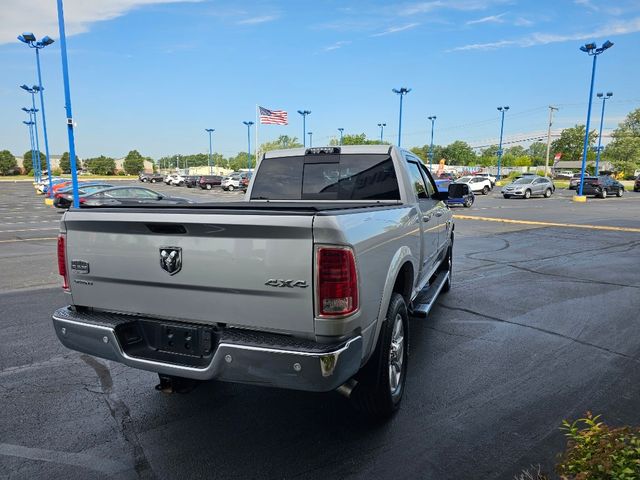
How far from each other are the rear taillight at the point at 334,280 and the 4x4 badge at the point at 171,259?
0.88 meters

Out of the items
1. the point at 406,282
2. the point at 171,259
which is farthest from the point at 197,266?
the point at 406,282

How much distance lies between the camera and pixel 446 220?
6371 millimetres

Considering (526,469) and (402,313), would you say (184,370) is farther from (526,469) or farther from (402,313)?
(526,469)

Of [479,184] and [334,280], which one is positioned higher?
[334,280]

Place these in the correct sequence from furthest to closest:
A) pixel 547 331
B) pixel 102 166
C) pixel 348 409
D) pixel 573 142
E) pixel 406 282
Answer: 1. pixel 102 166
2. pixel 573 142
3. pixel 547 331
4. pixel 406 282
5. pixel 348 409

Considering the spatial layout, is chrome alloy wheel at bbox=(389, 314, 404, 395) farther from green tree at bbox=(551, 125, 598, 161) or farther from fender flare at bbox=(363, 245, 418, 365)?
green tree at bbox=(551, 125, 598, 161)

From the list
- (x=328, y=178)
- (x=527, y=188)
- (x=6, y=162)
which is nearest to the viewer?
(x=328, y=178)

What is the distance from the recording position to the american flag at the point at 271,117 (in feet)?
127

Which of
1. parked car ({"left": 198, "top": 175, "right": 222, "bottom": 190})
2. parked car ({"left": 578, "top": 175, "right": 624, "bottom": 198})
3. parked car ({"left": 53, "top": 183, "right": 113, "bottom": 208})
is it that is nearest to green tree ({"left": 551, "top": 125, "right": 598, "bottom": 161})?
parked car ({"left": 578, "top": 175, "right": 624, "bottom": 198})

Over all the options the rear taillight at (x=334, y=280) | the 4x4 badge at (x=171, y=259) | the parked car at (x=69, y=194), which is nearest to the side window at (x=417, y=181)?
the rear taillight at (x=334, y=280)

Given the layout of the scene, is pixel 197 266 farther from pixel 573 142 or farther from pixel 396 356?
pixel 573 142

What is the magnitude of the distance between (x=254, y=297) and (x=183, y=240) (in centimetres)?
56

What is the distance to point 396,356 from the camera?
3496mm

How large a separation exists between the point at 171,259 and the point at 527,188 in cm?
3596
